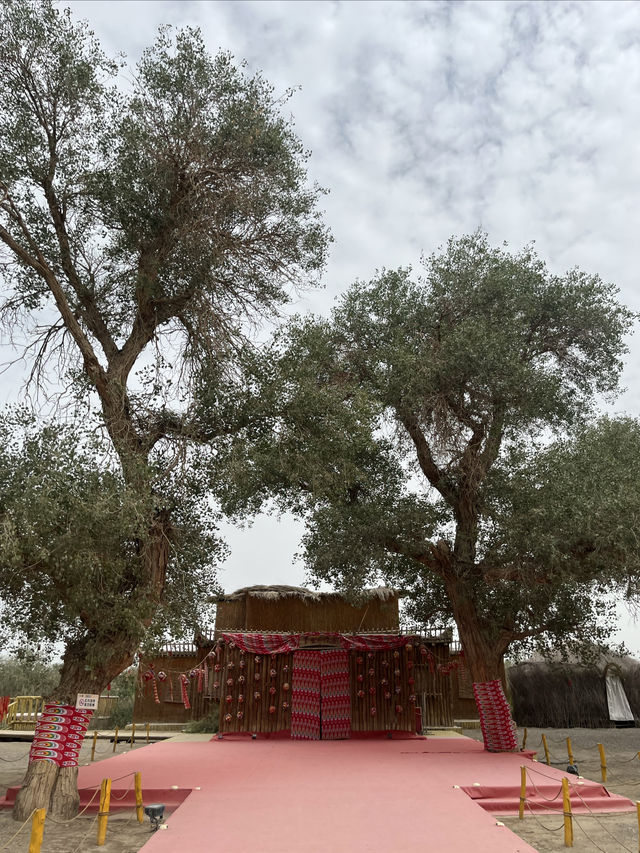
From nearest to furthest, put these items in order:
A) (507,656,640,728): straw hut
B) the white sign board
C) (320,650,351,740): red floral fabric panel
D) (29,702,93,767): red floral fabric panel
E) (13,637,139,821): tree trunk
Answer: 1. (13,637,139,821): tree trunk
2. (29,702,93,767): red floral fabric panel
3. the white sign board
4. (320,650,351,740): red floral fabric panel
5. (507,656,640,728): straw hut

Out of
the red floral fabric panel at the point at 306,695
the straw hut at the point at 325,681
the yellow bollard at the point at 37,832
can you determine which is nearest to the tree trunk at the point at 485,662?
the straw hut at the point at 325,681

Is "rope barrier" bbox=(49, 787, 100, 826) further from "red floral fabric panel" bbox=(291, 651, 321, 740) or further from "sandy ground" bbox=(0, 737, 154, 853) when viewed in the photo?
"red floral fabric panel" bbox=(291, 651, 321, 740)

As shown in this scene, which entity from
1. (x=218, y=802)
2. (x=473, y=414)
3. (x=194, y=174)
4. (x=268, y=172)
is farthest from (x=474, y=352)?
(x=218, y=802)

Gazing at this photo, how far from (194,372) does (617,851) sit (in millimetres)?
8718

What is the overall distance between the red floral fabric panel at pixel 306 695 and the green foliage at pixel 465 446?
3378 millimetres

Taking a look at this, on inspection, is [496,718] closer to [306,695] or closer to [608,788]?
[608,788]

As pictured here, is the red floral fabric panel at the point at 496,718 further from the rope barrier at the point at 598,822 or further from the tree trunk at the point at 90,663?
the tree trunk at the point at 90,663

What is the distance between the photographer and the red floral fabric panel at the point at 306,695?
16.3 meters

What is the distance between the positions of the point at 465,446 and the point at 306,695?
783 cm

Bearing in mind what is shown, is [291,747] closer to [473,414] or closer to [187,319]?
[473,414]

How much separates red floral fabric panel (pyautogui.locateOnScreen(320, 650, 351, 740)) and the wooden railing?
10837mm

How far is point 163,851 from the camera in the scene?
19.8ft

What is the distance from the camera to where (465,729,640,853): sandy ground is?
7.12m

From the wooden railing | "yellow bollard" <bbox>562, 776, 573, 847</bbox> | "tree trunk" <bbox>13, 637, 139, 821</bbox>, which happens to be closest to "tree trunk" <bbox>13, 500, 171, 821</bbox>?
"tree trunk" <bbox>13, 637, 139, 821</bbox>
